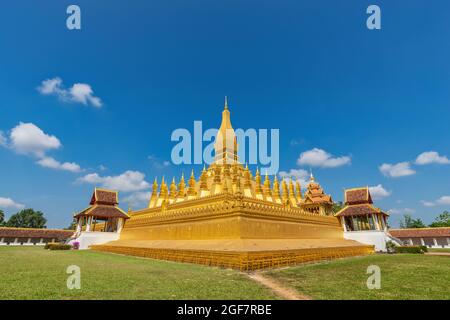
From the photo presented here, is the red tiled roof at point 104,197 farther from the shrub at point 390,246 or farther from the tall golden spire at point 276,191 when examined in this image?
the shrub at point 390,246

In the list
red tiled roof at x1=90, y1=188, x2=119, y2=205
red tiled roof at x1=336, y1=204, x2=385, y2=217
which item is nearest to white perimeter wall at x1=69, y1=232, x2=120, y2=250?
red tiled roof at x1=90, y1=188, x2=119, y2=205

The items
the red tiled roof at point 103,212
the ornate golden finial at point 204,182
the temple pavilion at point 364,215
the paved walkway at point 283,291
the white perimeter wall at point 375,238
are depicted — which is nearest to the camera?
the paved walkway at point 283,291

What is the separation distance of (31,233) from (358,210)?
166 ft

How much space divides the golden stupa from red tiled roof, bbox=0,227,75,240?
1567 cm

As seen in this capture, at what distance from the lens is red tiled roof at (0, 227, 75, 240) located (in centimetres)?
3972

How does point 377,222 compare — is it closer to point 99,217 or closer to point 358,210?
point 358,210

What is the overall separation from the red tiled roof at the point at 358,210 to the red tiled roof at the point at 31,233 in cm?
4528

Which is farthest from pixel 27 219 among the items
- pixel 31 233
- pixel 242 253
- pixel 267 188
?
pixel 242 253

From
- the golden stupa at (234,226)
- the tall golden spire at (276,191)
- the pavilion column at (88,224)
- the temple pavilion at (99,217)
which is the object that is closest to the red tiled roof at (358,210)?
the golden stupa at (234,226)

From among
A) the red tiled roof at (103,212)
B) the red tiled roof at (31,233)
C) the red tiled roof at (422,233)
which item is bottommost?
the red tiled roof at (31,233)

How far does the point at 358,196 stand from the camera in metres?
35.8

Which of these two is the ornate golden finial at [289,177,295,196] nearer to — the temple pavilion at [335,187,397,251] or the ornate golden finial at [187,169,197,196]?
the temple pavilion at [335,187,397,251]

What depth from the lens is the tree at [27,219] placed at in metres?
62.4
